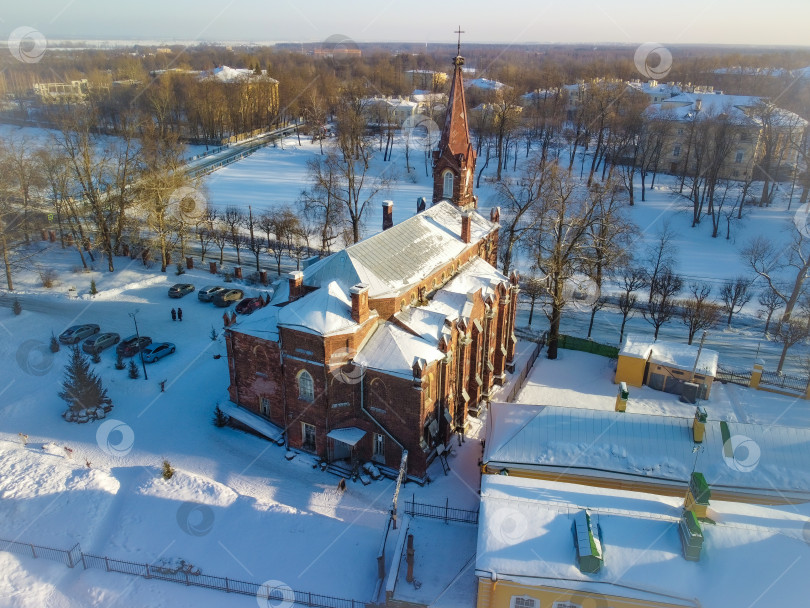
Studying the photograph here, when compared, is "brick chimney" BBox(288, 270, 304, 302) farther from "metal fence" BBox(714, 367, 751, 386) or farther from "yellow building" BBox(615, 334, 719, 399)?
"metal fence" BBox(714, 367, 751, 386)

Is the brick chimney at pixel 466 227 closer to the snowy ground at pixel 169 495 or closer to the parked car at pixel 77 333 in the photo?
the snowy ground at pixel 169 495

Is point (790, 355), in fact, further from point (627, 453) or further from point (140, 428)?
point (140, 428)

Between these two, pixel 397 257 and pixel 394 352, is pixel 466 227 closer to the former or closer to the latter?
pixel 397 257
